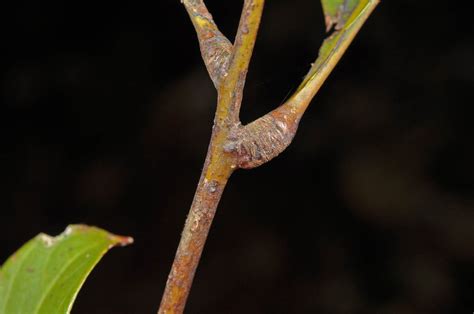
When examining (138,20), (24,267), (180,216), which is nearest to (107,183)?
(180,216)

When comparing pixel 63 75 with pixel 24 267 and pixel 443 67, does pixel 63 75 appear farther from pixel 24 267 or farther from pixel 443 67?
pixel 24 267

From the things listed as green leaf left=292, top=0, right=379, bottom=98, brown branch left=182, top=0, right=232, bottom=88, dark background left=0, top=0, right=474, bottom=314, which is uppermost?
brown branch left=182, top=0, right=232, bottom=88

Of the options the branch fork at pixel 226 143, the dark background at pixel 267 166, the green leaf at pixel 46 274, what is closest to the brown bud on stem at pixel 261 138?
the branch fork at pixel 226 143

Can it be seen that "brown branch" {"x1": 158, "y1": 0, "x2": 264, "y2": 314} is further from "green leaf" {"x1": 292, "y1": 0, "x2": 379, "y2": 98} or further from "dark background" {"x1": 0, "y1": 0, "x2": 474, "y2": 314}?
"dark background" {"x1": 0, "y1": 0, "x2": 474, "y2": 314}

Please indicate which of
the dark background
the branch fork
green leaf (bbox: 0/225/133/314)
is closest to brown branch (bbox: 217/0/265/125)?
the branch fork

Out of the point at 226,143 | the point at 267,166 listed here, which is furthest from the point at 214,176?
the point at 267,166

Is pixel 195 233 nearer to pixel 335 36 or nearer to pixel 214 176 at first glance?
pixel 214 176

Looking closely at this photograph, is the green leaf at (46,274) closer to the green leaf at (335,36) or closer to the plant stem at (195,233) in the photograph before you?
the plant stem at (195,233)
